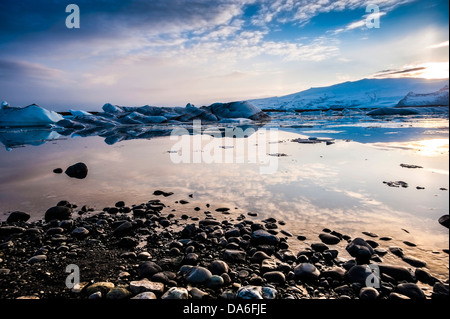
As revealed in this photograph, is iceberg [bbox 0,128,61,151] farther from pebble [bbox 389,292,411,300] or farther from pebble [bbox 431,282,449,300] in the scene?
pebble [bbox 431,282,449,300]

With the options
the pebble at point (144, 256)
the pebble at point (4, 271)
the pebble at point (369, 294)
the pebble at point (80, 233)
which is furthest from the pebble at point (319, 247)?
the pebble at point (4, 271)

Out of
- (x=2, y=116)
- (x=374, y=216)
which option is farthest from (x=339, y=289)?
(x=2, y=116)

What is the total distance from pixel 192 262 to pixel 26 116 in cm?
3127

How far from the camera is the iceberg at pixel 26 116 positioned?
25.1 m

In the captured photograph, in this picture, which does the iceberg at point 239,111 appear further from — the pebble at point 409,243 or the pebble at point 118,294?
the pebble at point 118,294

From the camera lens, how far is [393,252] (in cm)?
256

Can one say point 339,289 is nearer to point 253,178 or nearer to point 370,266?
point 370,266

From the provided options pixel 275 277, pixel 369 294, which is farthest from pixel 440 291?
pixel 275 277

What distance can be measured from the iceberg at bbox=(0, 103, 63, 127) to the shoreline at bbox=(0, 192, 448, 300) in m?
28.1

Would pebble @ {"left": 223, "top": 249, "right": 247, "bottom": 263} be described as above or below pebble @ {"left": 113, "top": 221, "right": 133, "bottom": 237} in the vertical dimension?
below

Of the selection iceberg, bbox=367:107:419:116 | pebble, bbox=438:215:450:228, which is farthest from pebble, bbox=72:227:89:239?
iceberg, bbox=367:107:419:116

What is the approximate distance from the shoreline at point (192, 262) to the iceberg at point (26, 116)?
28.1 meters

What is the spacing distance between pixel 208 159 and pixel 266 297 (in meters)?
5.76

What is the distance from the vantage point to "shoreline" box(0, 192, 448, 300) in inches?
79.8
